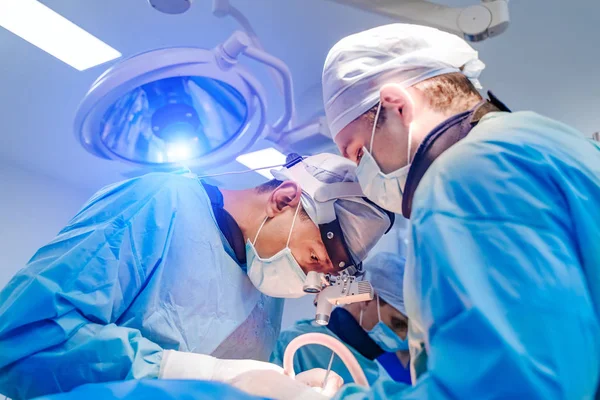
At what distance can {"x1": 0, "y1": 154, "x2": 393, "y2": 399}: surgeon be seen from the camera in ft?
3.21

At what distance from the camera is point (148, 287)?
46.3 inches

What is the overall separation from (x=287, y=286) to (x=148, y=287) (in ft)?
1.55

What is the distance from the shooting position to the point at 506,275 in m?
0.49

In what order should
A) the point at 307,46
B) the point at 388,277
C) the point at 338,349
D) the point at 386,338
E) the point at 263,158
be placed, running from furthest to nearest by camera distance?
the point at 263,158, the point at 307,46, the point at 388,277, the point at 386,338, the point at 338,349

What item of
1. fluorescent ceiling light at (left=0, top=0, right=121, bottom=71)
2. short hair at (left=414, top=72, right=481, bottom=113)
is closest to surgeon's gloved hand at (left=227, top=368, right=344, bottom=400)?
short hair at (left=414, top=72, right=481, bottom=113)

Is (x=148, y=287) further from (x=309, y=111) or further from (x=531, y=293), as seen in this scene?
(x=309, y=111)

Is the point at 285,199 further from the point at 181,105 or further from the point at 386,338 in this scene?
the point at 386,338

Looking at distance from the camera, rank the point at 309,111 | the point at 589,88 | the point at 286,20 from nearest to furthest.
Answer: the point at 286,20 < the point at 589,88 < the point at 309,111

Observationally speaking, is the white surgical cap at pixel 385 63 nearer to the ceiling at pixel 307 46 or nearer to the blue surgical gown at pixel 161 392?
the blue surgical gown at pixel 161 392

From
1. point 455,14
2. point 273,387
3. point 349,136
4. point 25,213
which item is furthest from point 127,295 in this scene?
point 25,213

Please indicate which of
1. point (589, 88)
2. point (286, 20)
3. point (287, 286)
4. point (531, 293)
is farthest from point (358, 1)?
point (589, 88)

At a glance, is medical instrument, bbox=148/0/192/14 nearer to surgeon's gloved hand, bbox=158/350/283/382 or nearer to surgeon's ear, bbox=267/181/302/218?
surgeon's ear, bbox=267/181/302/218

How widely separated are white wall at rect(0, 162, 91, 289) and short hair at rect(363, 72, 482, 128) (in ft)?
10.8

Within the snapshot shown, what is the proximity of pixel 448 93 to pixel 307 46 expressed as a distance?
1245 millimetres
